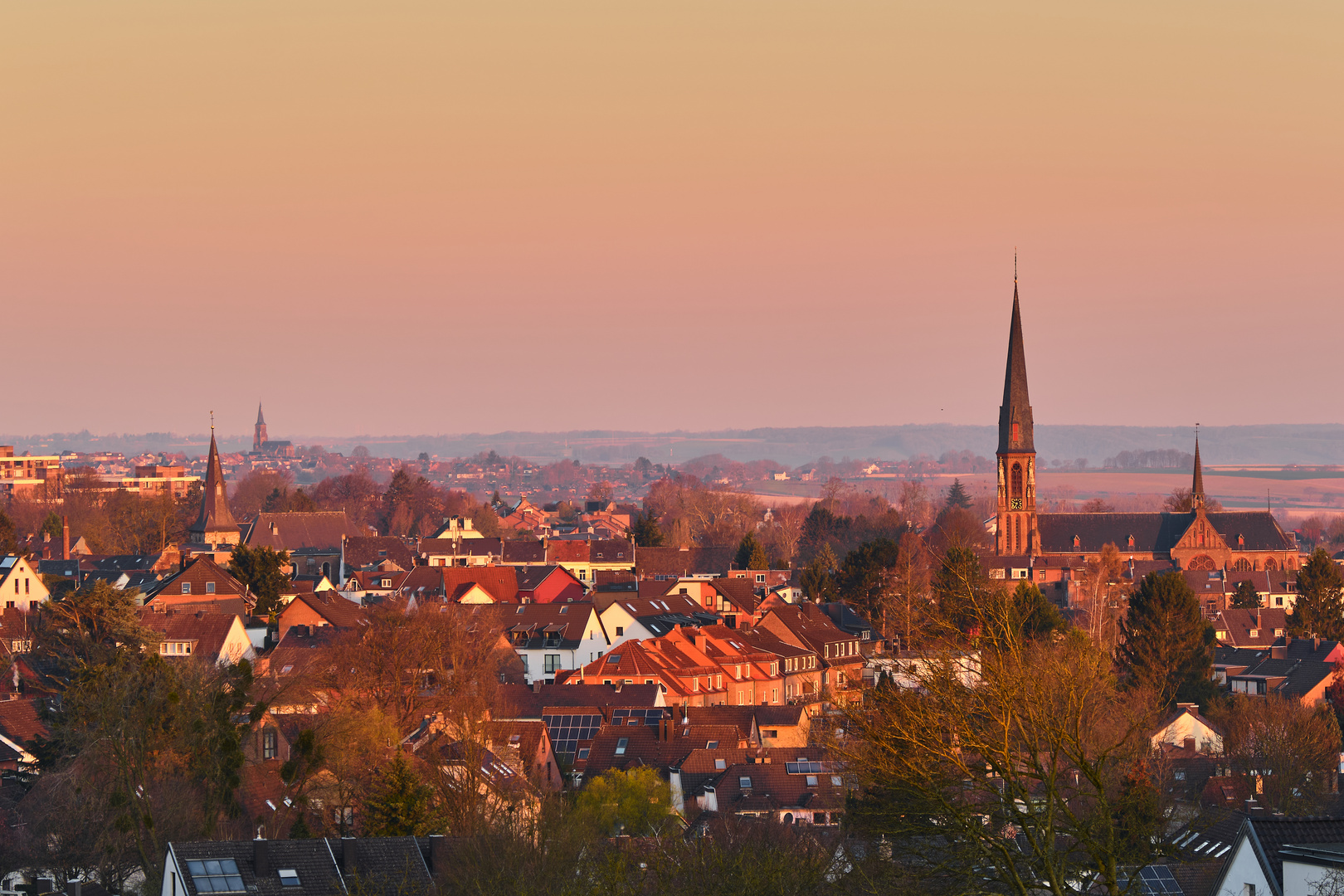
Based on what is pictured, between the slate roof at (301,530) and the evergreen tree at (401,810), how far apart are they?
87.1m

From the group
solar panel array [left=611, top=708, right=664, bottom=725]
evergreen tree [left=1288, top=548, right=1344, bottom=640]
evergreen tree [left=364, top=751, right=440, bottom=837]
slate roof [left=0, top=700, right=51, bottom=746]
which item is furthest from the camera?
evergreen tree [left=1288, top=548, right=1344, bottom=640]

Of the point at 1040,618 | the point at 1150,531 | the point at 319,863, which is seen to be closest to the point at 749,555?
the point at 1040,618

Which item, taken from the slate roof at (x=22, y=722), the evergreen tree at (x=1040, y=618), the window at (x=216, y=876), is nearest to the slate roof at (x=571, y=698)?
the slate roof at (x=22, y=722)

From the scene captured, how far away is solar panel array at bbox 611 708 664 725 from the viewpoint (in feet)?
174

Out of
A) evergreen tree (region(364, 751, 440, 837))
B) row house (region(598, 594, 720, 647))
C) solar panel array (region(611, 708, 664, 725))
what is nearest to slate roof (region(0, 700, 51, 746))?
evergreen tree (region(364, 751, 440, 837))

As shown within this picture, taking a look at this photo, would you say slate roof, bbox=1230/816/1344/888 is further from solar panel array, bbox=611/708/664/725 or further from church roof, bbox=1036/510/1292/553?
church roof, bbox=1036/510/1292/553

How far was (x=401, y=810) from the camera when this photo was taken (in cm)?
3166

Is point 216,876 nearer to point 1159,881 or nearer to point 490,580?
point 1159,881

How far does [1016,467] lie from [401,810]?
350 ft

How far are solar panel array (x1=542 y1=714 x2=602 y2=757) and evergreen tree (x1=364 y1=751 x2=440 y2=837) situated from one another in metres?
18.0

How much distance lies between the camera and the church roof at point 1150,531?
13212cm

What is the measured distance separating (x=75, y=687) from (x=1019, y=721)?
1152 inches

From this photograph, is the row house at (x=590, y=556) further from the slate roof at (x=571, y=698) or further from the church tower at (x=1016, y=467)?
the slate roof at (x=571, y=698)

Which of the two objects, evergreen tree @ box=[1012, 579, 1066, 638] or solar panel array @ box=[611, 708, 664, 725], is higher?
evergreen tree @ box=[1012, 579, 1066, 638]
